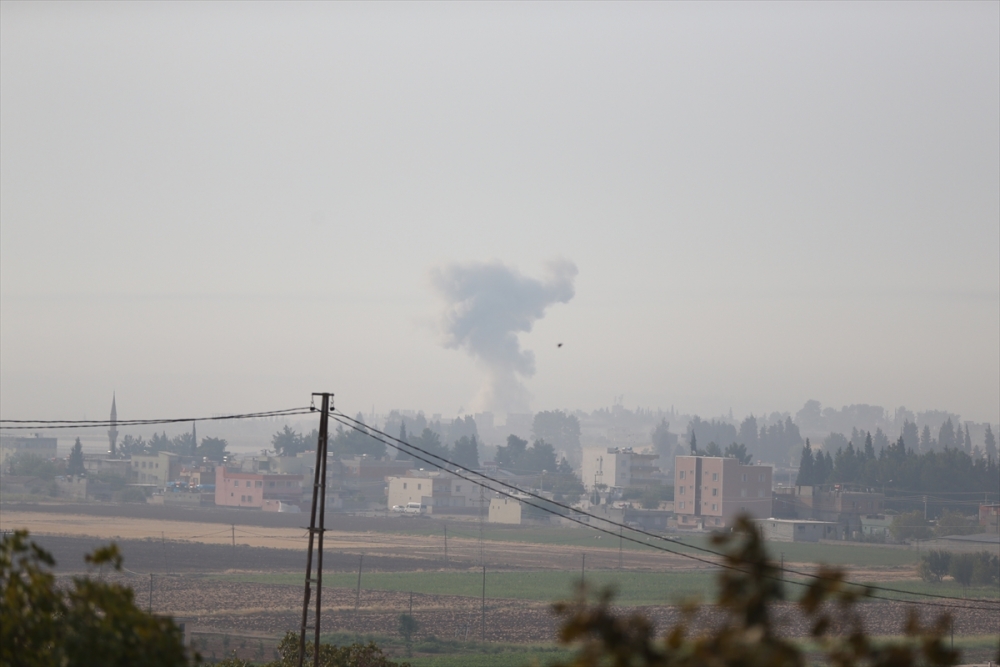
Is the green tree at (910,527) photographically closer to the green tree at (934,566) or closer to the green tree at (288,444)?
the green tree at (934,566)

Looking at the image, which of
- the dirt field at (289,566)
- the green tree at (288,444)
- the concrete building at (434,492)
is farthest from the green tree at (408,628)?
the green tree at (288,444)

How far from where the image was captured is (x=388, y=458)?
171 meters

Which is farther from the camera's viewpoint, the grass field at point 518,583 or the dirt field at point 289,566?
the grass field at point 518,583

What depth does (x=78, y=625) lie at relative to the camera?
649 cm

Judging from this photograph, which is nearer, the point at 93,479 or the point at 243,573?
the point at 243,573

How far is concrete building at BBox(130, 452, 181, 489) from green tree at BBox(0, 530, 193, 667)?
15675 cm

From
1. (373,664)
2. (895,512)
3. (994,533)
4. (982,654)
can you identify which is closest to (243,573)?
(982,654)

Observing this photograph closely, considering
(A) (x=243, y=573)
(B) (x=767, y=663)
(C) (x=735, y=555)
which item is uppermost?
(C) (x=735, y=555)

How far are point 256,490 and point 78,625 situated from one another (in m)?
132

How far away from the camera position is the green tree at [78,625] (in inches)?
250

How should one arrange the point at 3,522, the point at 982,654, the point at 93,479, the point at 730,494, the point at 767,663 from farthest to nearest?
1. the point at 93,479
2. the point at 730,494
3. the point at 3,522
4. the point at 982,654
5. the point at 767,663

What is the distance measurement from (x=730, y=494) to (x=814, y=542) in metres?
14.5

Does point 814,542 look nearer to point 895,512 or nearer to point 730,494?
point 730,494

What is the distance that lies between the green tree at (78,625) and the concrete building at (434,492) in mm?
131924
